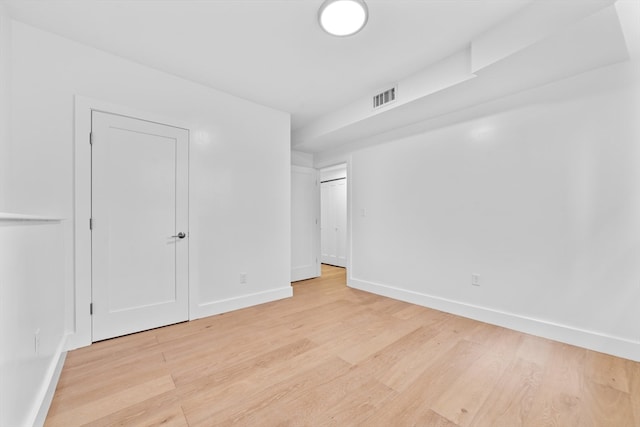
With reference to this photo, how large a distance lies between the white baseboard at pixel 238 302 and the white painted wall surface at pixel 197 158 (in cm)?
1

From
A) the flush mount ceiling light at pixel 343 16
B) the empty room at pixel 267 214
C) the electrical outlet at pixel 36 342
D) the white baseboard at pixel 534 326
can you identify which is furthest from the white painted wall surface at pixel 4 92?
the white baseboard at pixel 534 326

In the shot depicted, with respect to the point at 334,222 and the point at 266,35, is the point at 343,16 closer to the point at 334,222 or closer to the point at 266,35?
the point at 266,35

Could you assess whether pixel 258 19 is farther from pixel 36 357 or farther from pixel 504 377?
pixel 504 377

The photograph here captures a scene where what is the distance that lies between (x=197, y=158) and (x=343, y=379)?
8.61ft

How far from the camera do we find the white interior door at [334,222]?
605cm

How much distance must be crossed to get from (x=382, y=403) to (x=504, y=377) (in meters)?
0.94

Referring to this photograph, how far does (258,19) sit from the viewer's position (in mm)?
2012

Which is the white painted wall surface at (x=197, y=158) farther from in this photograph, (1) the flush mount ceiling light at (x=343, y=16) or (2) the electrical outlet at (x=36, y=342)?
(1) the flush mount ceiling light at (x=343, y=16)

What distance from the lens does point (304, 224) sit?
4.71m

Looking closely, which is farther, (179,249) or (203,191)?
(203,191)

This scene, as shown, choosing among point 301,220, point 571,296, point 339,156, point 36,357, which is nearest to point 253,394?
point 36,357

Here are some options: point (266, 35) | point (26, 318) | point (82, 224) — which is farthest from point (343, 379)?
point (266, 35)

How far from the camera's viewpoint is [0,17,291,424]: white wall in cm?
206

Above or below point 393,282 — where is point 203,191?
above
